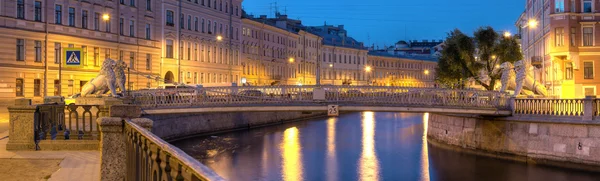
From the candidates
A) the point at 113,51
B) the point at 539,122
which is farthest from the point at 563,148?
the point at 113,51

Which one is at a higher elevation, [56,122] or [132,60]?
[132,60]

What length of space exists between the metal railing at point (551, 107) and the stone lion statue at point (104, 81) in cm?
1766

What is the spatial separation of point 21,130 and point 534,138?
20885 millimetres

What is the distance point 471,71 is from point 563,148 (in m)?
23.1

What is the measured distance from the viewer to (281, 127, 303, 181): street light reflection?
27.8m

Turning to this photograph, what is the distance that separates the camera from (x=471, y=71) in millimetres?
49938

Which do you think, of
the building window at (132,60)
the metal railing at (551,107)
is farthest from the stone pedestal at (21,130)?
the building window at (132,60)

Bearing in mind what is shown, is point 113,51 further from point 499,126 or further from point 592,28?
point 592,28

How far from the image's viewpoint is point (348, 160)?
3269 centimetres

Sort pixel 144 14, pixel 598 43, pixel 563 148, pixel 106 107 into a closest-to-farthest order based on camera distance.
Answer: pixel 106 107 → pixel 563 148 → pixel 598 43 → pixel 144 14

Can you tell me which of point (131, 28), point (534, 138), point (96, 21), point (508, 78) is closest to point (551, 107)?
point (534, 138)

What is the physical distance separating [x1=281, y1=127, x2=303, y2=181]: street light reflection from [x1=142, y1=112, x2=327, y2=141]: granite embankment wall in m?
4.57

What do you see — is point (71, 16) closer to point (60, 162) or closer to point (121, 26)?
point (121, 26)

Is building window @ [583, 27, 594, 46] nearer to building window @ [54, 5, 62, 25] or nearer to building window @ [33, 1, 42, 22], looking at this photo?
building window @ [54, 5, 62, 25]
